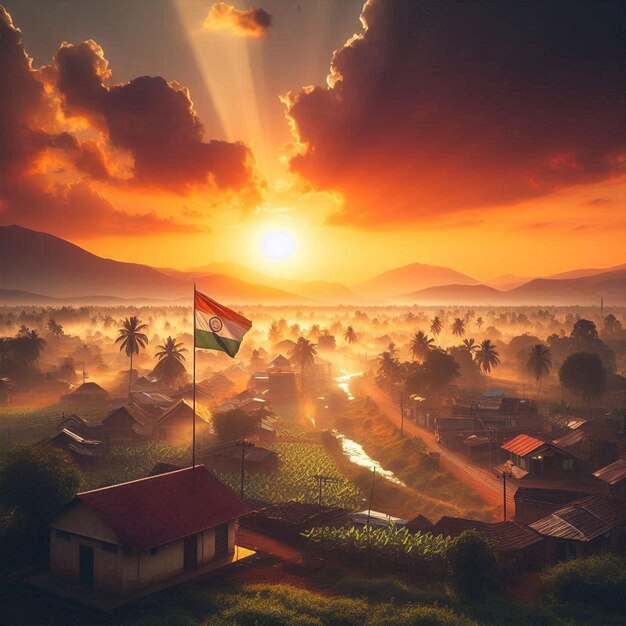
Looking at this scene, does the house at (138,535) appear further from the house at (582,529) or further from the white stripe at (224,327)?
the house at (582,529)

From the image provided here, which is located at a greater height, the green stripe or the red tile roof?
the green stripe

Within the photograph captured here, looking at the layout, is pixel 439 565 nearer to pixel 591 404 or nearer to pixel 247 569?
pixel 247 569

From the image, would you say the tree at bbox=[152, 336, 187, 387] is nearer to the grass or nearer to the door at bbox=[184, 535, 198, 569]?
the grass

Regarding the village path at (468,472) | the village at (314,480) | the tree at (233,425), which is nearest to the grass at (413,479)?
the village at (314,480)

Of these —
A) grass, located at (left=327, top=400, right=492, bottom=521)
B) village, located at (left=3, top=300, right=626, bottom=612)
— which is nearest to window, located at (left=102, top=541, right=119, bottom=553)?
village, located at (left=3, top=300, right=626, bottom=612)

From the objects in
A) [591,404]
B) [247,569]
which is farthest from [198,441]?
[591,404]

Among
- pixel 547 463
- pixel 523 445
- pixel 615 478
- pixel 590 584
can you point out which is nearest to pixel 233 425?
pixel 523 445
